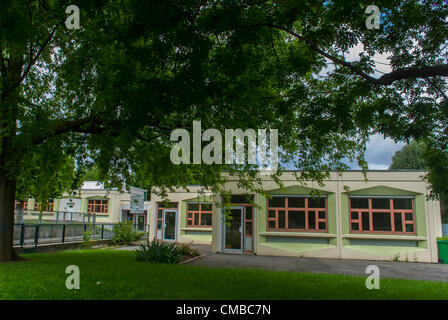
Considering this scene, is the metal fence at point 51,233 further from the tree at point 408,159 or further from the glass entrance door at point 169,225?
the tree at point 408,159

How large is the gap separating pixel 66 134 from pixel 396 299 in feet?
32.5

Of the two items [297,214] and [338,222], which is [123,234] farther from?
[338,222]

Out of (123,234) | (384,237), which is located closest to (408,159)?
(384,237)

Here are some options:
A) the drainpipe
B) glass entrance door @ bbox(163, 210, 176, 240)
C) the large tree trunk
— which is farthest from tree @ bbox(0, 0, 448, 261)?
glass entrance door @ bbox(163, 210, 176, 240)

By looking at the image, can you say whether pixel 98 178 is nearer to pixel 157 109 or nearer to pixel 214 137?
pixel 214 137

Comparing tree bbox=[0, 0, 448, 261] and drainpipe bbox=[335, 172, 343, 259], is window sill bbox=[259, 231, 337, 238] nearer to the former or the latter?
drainpipe bbox=[335, 172, 343, 259]

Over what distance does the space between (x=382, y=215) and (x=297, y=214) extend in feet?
15.0

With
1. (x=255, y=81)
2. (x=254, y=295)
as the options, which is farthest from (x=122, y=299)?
(x=255, y=81)

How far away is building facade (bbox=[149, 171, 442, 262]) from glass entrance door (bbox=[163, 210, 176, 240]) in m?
7.76

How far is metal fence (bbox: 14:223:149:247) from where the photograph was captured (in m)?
15.6

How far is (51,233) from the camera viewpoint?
17750mm

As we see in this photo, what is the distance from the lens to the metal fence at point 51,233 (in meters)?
15.6

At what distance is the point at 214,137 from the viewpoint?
9641 millimetres

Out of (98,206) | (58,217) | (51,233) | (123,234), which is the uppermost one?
(98,206)
